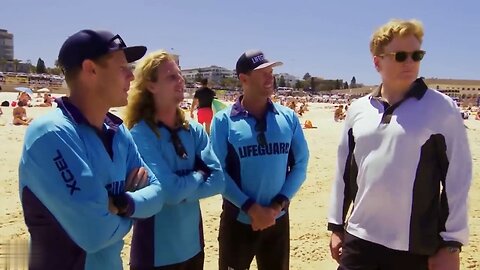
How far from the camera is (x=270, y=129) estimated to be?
142 inches

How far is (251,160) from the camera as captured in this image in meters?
3.53

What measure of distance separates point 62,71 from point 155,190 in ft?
2.69

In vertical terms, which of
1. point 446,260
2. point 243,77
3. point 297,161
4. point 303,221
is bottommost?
point 303,221

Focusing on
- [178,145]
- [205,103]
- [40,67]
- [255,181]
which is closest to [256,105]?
[255,181]

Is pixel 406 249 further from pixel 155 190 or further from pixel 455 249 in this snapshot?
pixel 155 190

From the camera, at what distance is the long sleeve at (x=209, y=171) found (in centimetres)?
304

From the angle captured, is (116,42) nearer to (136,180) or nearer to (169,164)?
(136,180)

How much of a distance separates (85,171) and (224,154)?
5.46ft

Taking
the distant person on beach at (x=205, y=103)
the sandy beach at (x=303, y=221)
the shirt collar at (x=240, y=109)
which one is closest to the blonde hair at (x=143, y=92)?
the sandy beach at (x=303, y=221)

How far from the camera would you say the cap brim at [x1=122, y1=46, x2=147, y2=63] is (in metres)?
2.37

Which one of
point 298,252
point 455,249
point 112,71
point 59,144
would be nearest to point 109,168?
point 59,144

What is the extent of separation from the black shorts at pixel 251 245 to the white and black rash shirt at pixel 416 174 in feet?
3.25

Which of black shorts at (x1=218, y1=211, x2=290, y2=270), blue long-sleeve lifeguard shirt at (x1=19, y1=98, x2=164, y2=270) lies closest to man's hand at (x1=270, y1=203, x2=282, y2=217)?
black shorts at (x1=218, y1=211, x2=290, y2=270)

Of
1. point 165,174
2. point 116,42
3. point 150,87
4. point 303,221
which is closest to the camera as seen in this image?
point 116,42
